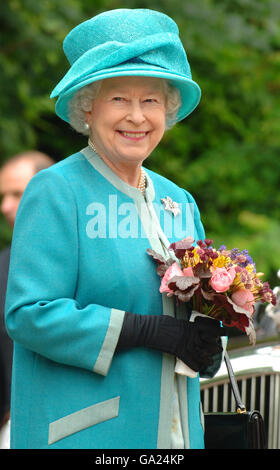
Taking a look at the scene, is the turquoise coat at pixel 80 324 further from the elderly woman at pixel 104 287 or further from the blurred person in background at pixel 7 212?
the blurred person in background at pixel 7 212

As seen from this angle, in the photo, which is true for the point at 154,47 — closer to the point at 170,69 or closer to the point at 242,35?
the point at 170,69

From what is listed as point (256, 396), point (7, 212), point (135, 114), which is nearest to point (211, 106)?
point (7, 212)

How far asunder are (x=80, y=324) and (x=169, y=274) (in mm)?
299

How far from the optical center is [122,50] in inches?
84.9

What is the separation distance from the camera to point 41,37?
263 inches

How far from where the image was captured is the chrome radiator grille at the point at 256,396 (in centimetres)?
311

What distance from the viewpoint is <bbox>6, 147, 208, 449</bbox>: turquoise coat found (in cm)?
205

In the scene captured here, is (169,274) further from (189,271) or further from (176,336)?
(176,336)

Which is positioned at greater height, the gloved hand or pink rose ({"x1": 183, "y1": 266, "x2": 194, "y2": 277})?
pink rose ({"x1": 183, "y1": 266, "x2": 194, "y2": 277})

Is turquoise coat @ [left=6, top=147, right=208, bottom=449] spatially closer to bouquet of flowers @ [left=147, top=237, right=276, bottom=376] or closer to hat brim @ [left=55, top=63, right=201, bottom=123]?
bouquet of flowers @ [left=147, top=237, right=276, bottom=376]

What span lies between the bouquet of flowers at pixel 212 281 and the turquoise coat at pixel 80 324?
0.09 m

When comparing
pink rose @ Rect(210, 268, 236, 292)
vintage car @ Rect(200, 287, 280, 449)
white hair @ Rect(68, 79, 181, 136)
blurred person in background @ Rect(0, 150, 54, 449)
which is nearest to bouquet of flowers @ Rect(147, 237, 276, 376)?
pink rose @ Rect(210, 268, 236, 292)

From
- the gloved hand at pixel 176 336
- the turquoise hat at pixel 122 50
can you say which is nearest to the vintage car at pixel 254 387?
the gloved hand at pixel 176 336

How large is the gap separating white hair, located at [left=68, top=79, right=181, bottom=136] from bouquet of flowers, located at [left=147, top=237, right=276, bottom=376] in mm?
490
